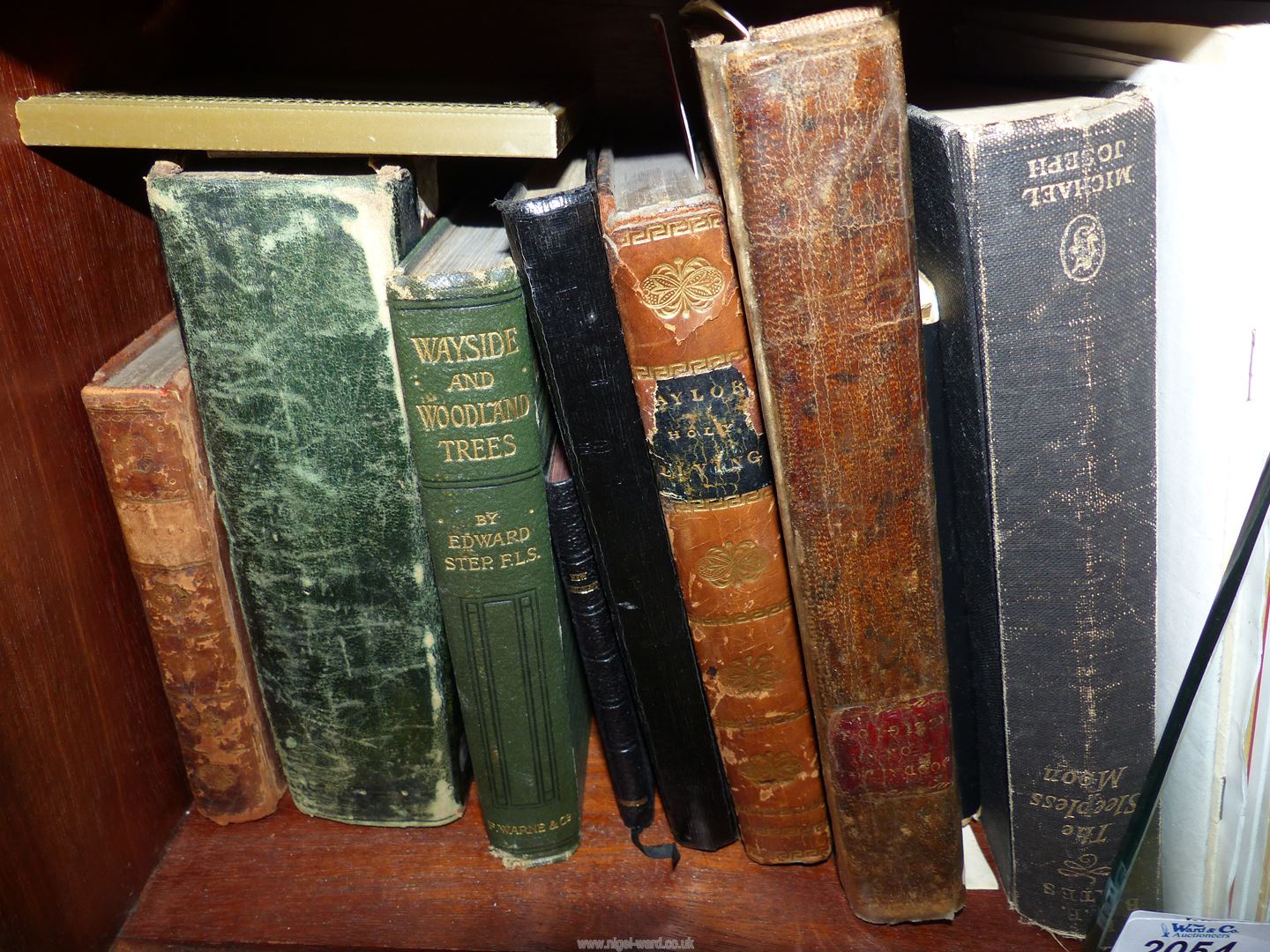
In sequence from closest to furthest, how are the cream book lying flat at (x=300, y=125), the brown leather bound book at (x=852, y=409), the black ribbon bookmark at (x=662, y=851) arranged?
the brown leather bound book at (x=852, y=409), the cream book lying flat at (x=300, y=125), the black ribbon bookmark at (x=662, y=851)

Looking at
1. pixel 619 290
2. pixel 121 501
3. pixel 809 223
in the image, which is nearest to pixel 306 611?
pixel 121 501

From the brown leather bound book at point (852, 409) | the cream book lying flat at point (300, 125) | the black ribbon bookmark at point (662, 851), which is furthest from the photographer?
the black ribbon bookmark at point (662, 851)

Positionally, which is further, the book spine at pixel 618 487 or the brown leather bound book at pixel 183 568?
the brown leather bound book at pixel 183 568

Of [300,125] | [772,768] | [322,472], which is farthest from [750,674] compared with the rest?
[300,125]

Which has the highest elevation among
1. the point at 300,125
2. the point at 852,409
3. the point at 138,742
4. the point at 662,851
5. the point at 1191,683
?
the point at 300,125

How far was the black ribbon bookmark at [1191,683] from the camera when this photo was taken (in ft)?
1.57

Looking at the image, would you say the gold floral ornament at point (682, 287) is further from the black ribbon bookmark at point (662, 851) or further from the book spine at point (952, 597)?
the black ribbon bookmark at point (662, 851)

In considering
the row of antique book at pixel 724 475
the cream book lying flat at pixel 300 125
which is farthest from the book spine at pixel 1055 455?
the cream book lying flat at pixel 300 125

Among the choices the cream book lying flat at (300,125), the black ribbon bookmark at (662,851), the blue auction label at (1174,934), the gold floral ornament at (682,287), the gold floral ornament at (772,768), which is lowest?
the black ribbon bookmark at (662,851)

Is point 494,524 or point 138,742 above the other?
point 494,524

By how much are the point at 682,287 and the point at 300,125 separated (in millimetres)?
229

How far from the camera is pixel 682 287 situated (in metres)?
0.55

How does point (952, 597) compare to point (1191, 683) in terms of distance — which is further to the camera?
point (952, 597)

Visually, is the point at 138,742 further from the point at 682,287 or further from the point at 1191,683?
the point at 1191,683
